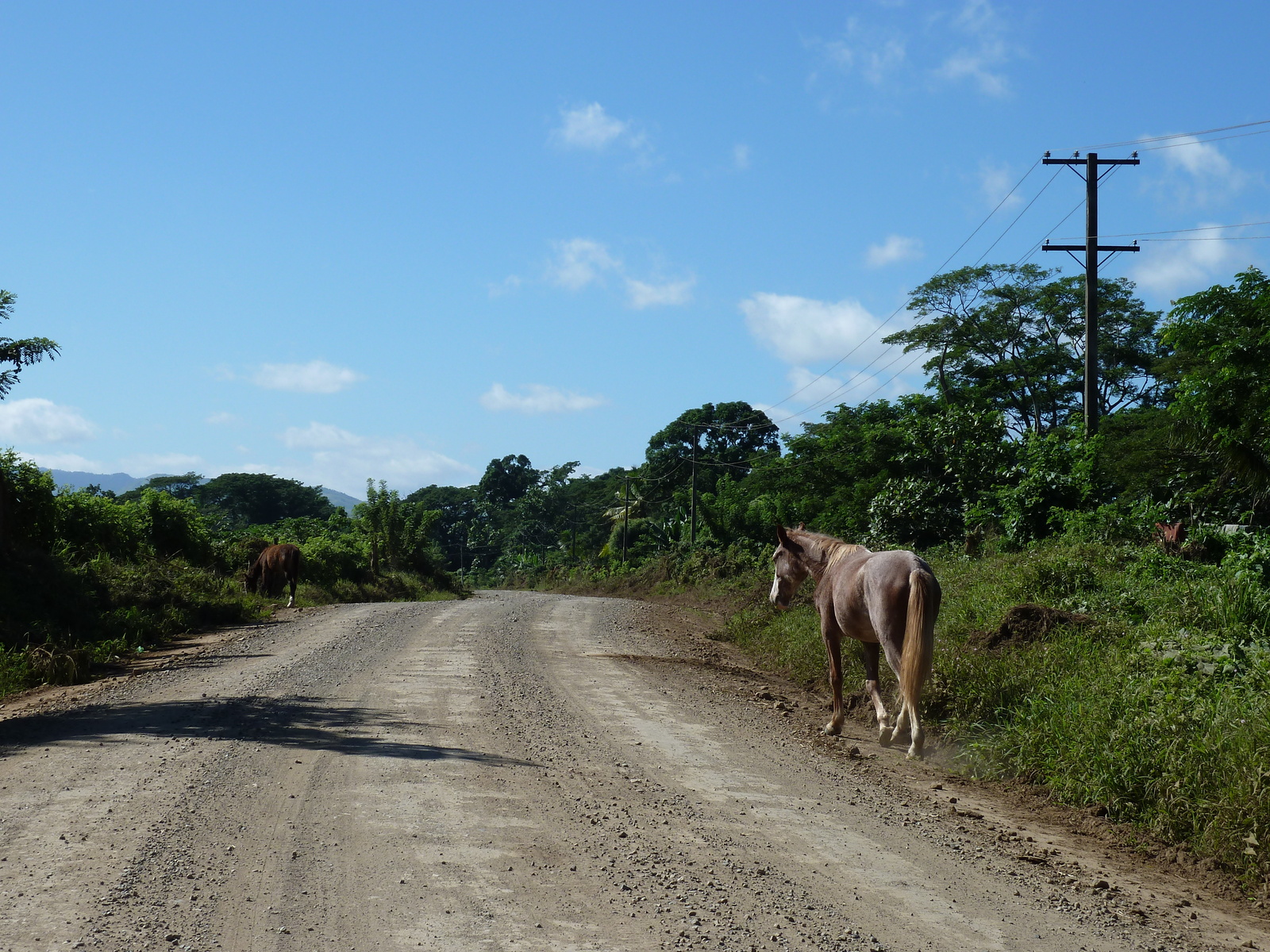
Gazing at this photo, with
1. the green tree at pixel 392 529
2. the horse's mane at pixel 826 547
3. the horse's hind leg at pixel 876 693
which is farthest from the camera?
the green tree at pixel 392 529

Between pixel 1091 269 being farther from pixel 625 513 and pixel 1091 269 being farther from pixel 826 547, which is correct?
pixel 625 513

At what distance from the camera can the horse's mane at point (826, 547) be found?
30.3 feet

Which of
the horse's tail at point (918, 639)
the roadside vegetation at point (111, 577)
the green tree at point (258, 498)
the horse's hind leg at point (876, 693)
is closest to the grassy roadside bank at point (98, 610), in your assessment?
the roadside vegetation at point (111, 577)

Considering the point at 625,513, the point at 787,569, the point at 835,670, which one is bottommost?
the point at 835,670

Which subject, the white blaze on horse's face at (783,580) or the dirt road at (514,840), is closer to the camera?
the dirt road at (514,840)

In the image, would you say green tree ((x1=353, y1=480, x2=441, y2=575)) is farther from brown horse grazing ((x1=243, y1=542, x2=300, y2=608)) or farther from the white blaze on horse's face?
the white blaze on horse's face

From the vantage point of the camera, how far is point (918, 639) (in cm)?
722

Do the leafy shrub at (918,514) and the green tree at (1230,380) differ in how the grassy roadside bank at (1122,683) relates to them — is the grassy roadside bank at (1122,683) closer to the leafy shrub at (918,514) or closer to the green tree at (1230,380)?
the green tree at (1230,380)

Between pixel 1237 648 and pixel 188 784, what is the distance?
6.98 metres

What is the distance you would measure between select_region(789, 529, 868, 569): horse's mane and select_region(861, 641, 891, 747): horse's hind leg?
0.97 meters

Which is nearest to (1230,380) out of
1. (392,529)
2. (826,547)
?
(826,547)

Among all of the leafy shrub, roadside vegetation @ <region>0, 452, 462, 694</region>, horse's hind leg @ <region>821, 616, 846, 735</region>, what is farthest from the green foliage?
roadside vegetation @ <region>0, 452, 462, 694</region>

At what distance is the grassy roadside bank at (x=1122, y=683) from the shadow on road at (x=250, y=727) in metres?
3.62

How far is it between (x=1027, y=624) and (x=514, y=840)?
6.03 metres
